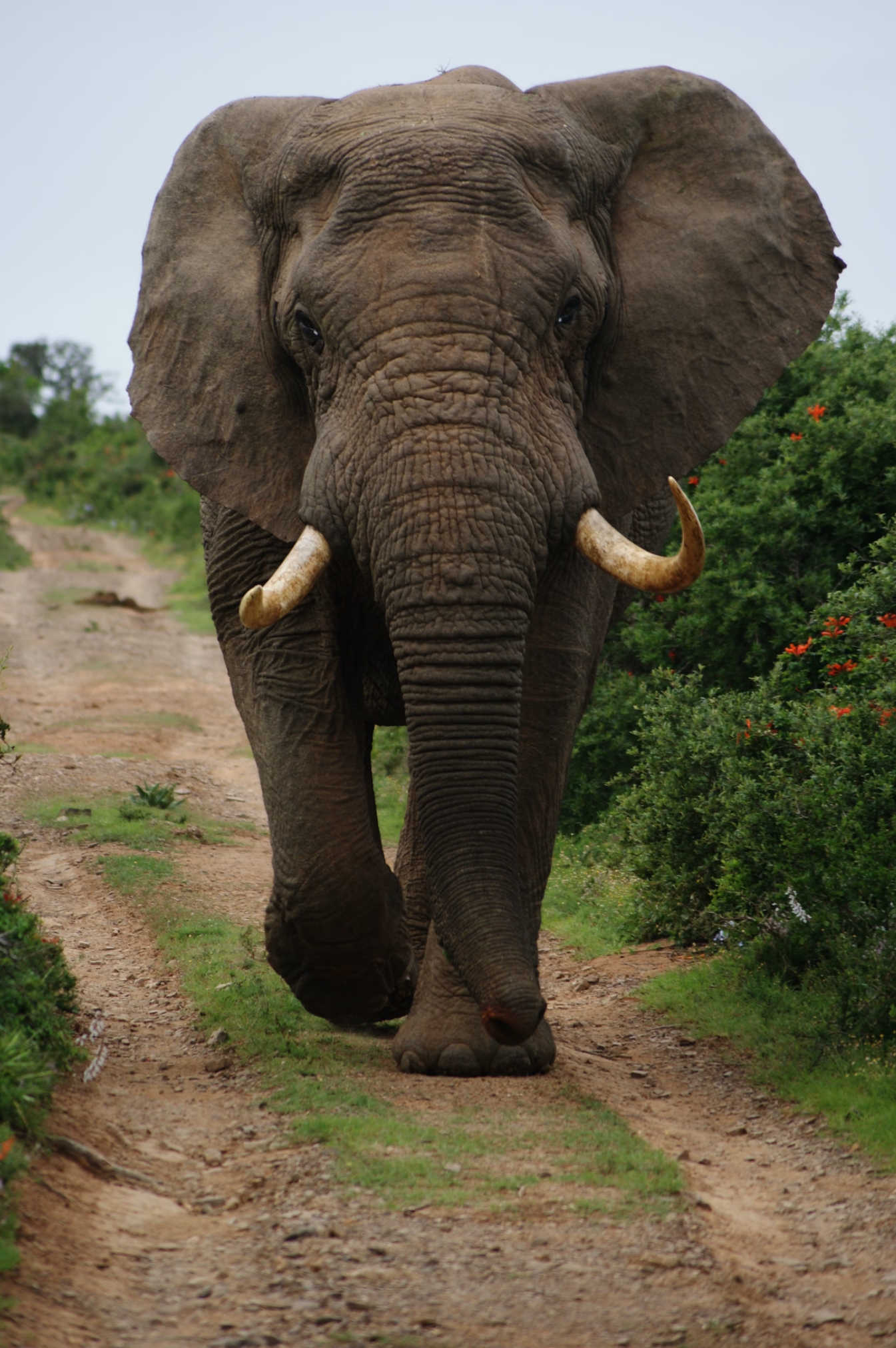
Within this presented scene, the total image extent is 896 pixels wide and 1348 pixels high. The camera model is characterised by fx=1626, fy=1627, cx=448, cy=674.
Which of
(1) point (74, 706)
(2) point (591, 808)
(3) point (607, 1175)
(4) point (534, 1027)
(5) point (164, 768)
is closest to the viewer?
(3) point (607, 1175)

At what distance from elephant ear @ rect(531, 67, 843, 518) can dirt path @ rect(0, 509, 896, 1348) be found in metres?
2.17

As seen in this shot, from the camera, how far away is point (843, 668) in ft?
22.7

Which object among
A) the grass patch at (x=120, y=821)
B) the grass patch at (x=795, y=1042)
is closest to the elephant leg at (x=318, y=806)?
the grass patch at (x=795, y=1042)

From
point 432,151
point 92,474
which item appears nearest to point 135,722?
point 432,151

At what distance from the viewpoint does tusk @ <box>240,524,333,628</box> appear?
4668 mm

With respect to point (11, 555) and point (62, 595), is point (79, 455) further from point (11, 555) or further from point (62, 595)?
point (62, 595)

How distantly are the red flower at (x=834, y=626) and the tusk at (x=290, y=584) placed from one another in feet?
8.78

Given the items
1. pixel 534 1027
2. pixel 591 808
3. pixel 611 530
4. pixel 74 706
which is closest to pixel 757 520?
pixel 591 808

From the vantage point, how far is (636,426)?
5863mm

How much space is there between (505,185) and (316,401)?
0.91 metres

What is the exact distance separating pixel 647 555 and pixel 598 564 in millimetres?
187

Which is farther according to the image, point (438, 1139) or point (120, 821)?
point (120, 821)

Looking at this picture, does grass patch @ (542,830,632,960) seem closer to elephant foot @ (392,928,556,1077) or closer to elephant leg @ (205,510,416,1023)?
elephant leg @ (205,510,416,1023)

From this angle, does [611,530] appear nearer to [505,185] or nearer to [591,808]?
[505,185]
